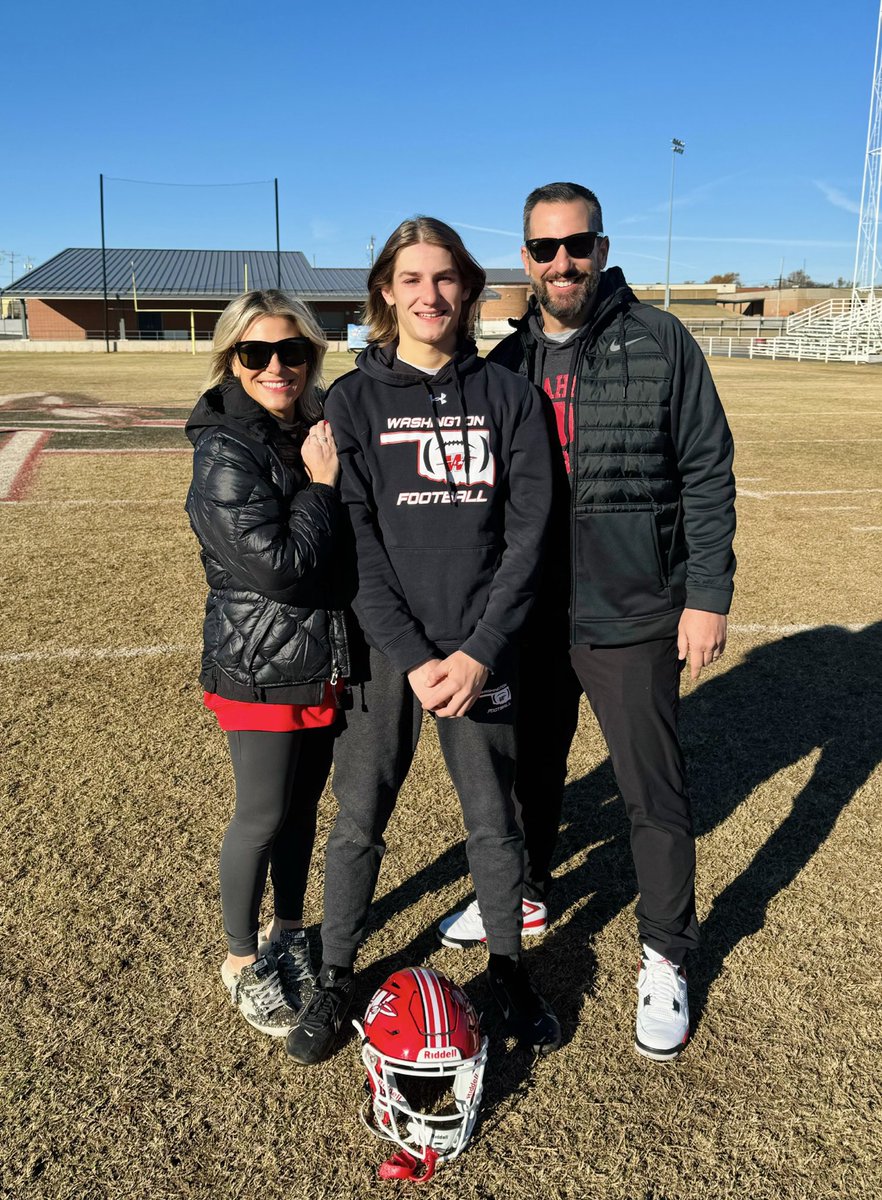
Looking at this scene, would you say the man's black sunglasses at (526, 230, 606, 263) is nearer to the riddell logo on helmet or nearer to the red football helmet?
the red football helmet

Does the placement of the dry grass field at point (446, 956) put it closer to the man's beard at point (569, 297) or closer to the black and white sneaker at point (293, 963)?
the black and white sneaker at point (293, 963)

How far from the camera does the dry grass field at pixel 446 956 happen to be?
80.8 inches

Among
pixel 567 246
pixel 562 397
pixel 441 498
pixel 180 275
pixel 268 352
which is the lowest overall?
pixel 441 498

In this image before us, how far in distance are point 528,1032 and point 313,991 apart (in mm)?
551

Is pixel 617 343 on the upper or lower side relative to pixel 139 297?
lower

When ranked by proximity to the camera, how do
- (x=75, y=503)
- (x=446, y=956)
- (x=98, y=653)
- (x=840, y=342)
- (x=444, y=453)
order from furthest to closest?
(x=840, y=342) < (x=75, y=503) < (x=98, y=653) < (x=446, y=956) < (x=444, y=453)

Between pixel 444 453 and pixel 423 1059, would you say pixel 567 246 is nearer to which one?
pixel 444 453

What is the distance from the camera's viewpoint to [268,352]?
2.31 metres

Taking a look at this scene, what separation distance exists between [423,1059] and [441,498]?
1.22 m

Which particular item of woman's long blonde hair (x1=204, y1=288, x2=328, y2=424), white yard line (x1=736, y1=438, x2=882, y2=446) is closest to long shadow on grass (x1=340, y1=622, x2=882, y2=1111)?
woman's long blonde hair (x1=204, y1=288, x2=328, y2=424)

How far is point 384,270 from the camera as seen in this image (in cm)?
235

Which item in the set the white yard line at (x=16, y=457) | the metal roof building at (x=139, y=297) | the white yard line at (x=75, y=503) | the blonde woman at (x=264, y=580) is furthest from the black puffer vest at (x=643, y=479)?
the metal roof building at (x=139, y=297)

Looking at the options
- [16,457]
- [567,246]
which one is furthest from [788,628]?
[16,457]

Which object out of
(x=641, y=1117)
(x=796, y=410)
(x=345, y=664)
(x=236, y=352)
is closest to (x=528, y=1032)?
(x=641, y=1117)
